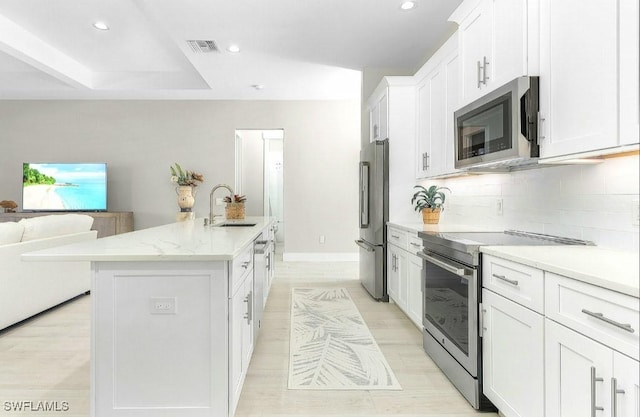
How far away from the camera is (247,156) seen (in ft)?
27.3

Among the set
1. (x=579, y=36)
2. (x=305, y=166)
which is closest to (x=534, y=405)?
(x=579, y=36)

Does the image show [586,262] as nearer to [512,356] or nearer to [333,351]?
[512,356]

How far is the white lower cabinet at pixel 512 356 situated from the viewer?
1.48m

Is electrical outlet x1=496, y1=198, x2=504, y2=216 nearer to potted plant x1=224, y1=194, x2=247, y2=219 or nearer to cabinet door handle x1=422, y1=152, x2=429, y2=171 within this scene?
cabinet door handle x1=422, y1=152, x2=429, y2=171

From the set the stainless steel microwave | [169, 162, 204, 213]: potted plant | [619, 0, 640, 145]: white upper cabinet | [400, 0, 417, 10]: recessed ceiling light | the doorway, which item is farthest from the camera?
the doorway

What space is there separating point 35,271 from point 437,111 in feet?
12.1

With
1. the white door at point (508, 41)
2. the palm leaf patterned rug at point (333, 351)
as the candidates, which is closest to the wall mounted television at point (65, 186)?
the palm leaf patterned rug at point (333, 351)

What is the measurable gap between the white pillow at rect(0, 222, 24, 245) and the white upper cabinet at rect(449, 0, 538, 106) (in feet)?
11.9

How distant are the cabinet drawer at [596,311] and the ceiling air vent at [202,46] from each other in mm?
3944

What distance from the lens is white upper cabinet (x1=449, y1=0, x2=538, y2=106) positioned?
185cm

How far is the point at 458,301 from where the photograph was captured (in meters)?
2.07

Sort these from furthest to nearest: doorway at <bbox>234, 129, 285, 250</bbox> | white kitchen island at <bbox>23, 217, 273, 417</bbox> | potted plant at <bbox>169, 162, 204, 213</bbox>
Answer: doorway at <bbox>234, 129, 285, 250</bbox>, potted plant at <bbox>169, 162, 204, 213</bbox>, white kitchen island at <bbox>23, 217, 273, 417</bbox>

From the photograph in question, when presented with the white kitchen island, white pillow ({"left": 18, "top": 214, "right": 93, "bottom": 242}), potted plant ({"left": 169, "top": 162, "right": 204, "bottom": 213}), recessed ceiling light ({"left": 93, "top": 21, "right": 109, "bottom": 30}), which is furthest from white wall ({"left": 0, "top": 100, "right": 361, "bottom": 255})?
the white kitchen island

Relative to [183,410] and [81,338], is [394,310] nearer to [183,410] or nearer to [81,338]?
[183,410]
